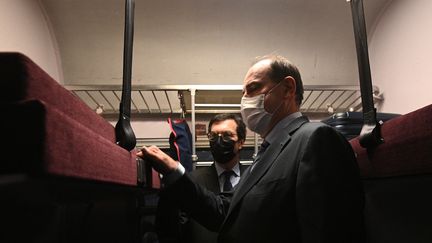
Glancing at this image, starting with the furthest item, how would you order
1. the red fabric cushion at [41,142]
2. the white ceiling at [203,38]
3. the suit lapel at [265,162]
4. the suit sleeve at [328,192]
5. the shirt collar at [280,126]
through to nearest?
the white ceiling at [203,38] < the shirt collar at [280,126] < the suit lapel at [265,162] < the suit sleeve at [328,192] < the red fabric cushion at [41,142]

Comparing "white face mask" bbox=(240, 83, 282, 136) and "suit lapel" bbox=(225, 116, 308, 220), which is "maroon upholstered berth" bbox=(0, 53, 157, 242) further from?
"white face mask" bbox=(240, 83, 282, 136)

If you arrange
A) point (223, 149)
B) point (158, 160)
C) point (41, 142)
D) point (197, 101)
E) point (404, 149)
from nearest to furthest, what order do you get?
point (41, 142) → point (404, 149) → point (158, 160) → point (223, 149) → point (197, 101)

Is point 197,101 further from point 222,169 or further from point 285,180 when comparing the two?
point 285,180

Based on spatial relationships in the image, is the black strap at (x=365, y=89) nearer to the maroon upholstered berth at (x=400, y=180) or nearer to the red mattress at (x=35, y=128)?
the maroon upholstered berth at (x=400, y=180)

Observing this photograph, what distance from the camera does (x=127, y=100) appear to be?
2.47 ft

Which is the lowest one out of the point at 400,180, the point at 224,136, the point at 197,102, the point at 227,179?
the point at 227,179

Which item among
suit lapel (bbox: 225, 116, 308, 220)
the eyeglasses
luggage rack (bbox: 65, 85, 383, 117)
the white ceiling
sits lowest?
suit lapel (bbox: 225, 116, 308, 220)

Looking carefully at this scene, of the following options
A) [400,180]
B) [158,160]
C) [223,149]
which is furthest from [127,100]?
[223,149]

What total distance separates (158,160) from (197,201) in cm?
22

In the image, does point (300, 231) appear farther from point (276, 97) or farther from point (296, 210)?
point (276, 97)

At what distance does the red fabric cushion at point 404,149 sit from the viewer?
53 cm

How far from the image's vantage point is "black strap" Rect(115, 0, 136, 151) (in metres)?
0.68

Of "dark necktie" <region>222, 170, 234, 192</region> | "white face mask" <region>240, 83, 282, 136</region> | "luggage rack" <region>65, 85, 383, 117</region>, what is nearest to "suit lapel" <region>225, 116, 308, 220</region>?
"white face mask" <region>240, 83, 282, 136</region>

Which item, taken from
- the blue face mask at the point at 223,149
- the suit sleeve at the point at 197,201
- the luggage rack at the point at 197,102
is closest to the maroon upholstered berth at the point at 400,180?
the suit sleeve at the point at 197,201
